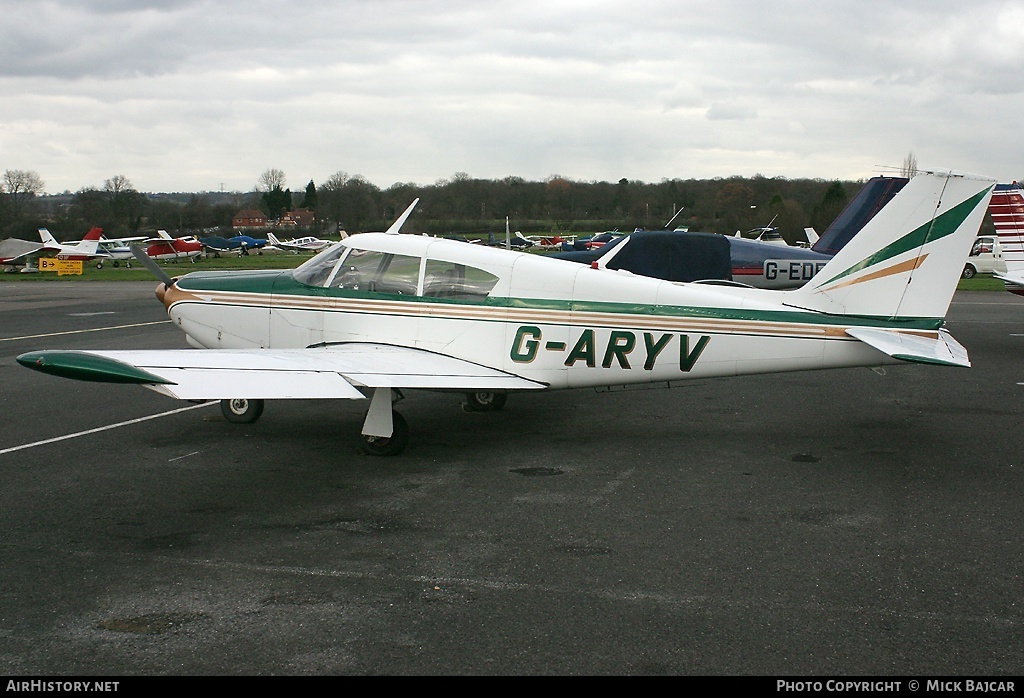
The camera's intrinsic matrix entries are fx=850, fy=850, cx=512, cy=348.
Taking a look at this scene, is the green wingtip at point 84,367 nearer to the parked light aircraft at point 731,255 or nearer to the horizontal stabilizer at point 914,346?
the horizontal stabilizer at point 914,346

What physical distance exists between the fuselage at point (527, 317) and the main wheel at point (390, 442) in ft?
3.02

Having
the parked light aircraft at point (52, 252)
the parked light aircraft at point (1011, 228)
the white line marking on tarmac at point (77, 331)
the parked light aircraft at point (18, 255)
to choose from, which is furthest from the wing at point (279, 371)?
the parked light aircraft at point (18, 255)

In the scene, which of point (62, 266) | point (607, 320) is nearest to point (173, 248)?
point (62, 266)

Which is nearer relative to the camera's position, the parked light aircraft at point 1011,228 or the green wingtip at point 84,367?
the green wingtip at point 84,367

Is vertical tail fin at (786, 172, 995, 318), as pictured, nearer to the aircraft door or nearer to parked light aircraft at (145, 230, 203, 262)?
the aircraft door

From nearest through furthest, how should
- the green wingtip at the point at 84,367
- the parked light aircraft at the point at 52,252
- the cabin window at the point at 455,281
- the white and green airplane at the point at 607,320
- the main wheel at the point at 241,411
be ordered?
the green wingtip at the point at 84,367 → the white and green airplane at the point at 607,320 → the cabin window at the point at 455,281 → the main wheel at the point at 241,411 → the parked light aircraft at the point at 52,252

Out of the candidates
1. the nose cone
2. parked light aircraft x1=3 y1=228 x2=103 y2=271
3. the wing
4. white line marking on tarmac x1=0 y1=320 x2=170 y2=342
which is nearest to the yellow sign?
parked light aircraft x1=3 y1=228 x2=103 y2=271

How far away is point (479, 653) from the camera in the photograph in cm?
412

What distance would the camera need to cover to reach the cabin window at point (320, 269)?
8984 mm

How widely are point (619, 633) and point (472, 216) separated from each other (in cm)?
4235

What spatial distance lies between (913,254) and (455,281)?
4352 mm

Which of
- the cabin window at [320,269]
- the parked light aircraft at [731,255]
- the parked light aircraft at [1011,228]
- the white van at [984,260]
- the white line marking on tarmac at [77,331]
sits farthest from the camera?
the white van at [984,260]

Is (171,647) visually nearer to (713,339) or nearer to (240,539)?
(240,539)

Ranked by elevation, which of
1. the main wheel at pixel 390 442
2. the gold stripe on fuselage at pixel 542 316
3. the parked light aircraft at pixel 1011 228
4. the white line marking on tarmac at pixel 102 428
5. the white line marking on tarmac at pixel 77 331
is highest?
the parked light aircraft at pixel 1011 228
